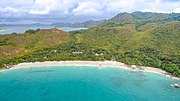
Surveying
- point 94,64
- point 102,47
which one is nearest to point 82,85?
point 94,64

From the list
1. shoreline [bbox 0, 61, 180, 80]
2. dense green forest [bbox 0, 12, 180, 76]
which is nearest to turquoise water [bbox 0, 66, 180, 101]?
shoreline [bbox 0, 61, 180, 80]

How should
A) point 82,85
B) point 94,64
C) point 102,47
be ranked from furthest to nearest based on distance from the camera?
point 102,47
point 94,64
point 82,85

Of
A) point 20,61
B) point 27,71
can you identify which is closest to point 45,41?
point 20,61

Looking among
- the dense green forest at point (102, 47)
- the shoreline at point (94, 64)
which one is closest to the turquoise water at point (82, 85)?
the shoreline at point (94, 64)

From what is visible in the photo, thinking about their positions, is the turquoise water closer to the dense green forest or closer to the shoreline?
the shoreline

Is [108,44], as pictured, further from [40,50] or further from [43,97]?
[43,97]

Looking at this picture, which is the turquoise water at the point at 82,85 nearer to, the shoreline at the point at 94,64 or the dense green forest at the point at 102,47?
the shoreline at the point at 94,64

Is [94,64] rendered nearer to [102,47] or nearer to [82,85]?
[102,47]
